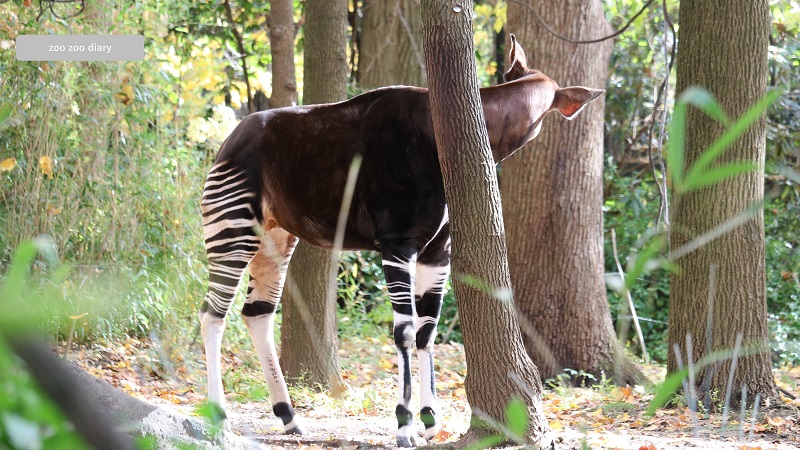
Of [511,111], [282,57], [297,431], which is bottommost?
[297,431]

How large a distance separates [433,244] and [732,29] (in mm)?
1996

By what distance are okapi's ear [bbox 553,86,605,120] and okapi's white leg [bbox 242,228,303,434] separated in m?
1.54

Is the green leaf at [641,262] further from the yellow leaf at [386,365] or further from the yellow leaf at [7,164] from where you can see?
the yellow leaf at [386,365]

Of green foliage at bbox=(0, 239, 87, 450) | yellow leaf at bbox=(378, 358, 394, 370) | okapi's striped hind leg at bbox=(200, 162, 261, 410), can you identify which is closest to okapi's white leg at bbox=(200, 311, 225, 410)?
okapi's striped hind leg at bbox=(200, 162, 261, 410)

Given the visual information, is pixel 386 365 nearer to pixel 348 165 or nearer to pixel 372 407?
pixel 372 407

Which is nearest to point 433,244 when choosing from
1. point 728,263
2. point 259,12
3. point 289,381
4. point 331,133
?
point 331,133

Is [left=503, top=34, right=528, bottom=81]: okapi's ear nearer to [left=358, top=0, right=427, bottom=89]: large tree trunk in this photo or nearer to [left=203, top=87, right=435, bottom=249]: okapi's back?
[left=203, top=87, right=435, bottom=249]: okapi's back

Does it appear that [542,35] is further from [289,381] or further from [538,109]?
[289,381]

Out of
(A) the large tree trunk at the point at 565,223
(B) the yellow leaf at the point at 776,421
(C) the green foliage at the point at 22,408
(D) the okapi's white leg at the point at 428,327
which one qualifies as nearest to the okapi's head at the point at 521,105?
(D) the okapi's white leg at the point at 428,327

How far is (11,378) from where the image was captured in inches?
24.4

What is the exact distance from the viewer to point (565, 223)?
6.12 metres

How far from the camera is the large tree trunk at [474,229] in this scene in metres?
2.93

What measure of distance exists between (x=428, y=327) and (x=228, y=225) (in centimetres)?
108

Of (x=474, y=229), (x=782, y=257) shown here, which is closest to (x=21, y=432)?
(x=474, y=229)
